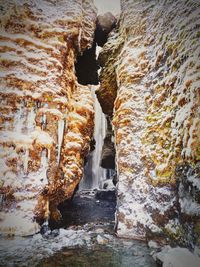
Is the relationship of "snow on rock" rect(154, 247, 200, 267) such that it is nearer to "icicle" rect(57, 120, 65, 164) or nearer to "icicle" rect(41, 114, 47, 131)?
"icicle" rect(57, 120, 65, 164)

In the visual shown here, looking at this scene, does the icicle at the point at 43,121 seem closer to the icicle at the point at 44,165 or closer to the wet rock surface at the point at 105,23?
the icicle at the point at 44,165

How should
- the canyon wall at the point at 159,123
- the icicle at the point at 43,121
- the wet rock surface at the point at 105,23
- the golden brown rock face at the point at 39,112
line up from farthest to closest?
the wet rock surface at the point at 105,23
the icicle at the point at 43,121
the golden brown rock face at the point at 39,112
the canyon wall at the point at 159,123

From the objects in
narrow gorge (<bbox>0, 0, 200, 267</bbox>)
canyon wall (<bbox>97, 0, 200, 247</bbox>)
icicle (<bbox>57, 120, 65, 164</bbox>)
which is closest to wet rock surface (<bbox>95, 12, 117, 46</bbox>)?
narrow gorge (<bbox>0, 0, 200, 267</bbox>)

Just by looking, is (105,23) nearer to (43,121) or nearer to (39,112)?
(39,112)

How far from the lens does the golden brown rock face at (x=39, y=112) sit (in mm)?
4293

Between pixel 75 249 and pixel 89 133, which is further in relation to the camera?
pixel 89 133

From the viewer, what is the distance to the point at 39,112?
488 centimetres

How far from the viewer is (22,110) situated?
479 cm

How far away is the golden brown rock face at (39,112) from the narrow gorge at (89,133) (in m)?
0.02

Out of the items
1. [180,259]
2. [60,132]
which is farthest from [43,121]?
[180,259]

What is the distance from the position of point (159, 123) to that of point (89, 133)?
2286mm

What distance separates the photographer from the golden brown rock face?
429 cm

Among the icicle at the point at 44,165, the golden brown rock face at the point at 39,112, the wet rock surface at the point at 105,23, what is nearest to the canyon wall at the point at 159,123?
the golden brown rock face at the point at 39,112

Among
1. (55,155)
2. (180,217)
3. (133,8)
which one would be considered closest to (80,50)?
(133,8)
